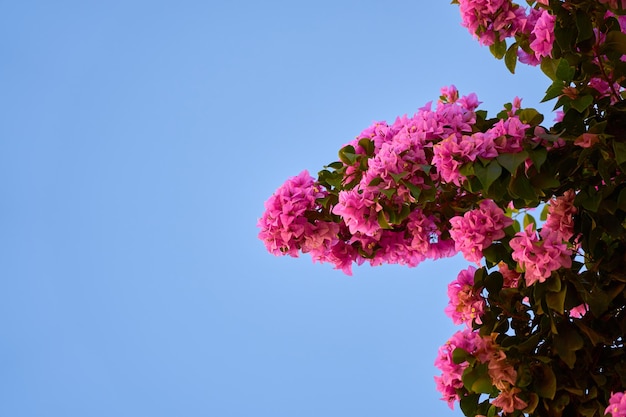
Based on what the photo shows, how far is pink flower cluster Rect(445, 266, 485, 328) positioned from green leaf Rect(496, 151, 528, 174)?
663mm

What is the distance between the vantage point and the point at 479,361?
2639mm

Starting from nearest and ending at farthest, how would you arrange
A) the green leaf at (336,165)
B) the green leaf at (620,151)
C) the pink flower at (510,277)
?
the green leaf at (620,151) < the green leaf at (336,165) < the pink flower at (510,277)

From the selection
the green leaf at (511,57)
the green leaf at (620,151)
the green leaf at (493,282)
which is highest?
the green leaf at (511,57)

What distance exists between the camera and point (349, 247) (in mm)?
2973

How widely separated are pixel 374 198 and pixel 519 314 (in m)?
0.67

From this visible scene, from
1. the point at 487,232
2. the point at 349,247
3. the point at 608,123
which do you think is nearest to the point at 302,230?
the point at 349,247

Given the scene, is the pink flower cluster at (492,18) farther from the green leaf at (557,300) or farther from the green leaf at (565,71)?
the green leaf at (557,300)

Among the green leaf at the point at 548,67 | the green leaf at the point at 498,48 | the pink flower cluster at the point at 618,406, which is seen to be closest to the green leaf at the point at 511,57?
the green leaf at the point at 498,48

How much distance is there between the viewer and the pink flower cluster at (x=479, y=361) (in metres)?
2.55

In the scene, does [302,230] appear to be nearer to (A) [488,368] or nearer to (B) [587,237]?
(A) [488,368]

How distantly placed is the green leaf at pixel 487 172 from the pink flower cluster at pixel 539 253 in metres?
0.22

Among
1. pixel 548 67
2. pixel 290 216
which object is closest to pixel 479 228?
pixel 290 216

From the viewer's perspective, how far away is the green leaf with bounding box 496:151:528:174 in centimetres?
230

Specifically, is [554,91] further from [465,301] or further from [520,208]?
[465,301]
